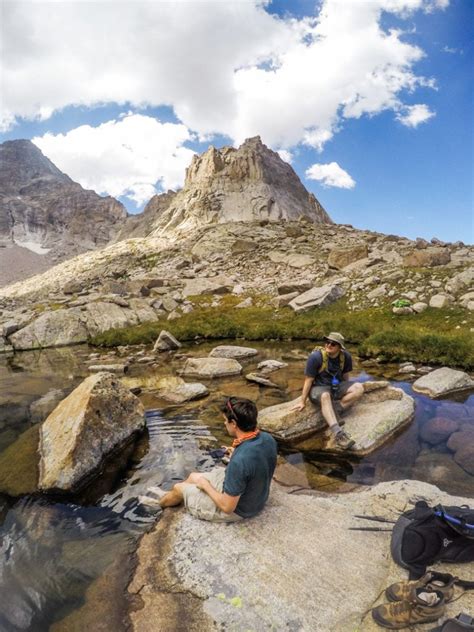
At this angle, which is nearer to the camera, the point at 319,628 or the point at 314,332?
the point at 319,628

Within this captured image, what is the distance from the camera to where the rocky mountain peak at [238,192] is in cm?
9962

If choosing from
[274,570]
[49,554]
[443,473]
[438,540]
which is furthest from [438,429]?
[49,554]

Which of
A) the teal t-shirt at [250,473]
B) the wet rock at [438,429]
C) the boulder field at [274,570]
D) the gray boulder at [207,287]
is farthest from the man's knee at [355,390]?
the gray boulder at [207,287]

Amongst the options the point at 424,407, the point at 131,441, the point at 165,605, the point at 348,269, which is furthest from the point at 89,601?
the point at 348,269

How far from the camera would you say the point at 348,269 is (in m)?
37.1

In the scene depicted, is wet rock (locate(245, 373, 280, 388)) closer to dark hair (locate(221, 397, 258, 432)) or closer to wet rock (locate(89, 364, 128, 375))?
wet rock (locate(89, 364, 128, 375))

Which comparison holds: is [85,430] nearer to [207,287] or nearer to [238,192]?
[207,287]

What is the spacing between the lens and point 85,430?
8.48m

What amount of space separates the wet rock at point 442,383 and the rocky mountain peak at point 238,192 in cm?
8578

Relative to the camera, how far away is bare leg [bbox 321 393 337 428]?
9.39 metres

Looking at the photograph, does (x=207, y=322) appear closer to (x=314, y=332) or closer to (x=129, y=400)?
(x=314, y=332)

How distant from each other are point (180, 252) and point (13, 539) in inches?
2536

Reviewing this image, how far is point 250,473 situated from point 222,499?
2.07 ft

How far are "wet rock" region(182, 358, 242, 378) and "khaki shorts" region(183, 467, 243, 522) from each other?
9.98 meters
